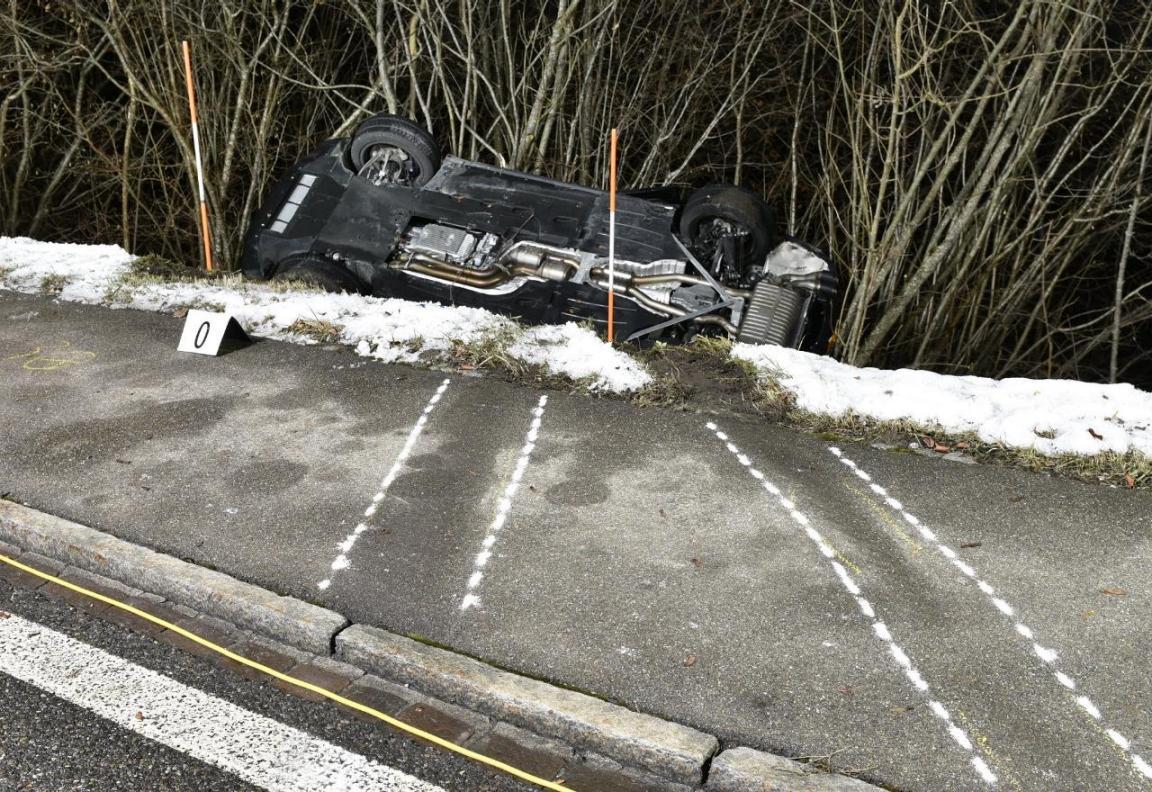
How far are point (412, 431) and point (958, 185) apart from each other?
7.10m

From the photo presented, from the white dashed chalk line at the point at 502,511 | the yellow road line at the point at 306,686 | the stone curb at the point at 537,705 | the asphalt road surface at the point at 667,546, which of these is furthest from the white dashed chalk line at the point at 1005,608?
the yellow road line at the point at 306,686

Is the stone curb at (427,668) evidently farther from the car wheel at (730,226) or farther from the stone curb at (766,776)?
the car wheel at (730,226)

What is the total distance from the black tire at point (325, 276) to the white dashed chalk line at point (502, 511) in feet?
8.62

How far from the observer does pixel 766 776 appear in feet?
11.5

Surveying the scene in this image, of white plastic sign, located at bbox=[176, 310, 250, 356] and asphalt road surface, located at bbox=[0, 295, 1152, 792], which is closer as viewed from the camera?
asphalt road surface, located at bbox=[0, 295, 1152, 792]

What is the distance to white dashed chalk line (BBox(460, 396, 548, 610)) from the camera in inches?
180

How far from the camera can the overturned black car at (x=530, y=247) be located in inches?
316

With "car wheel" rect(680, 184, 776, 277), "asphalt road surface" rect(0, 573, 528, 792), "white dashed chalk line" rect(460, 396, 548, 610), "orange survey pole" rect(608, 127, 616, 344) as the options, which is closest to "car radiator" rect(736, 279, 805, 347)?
"car wheel" rect(680, 184, 776, 277)

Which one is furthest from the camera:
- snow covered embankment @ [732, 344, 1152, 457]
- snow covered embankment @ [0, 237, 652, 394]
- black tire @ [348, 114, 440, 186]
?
black tire @ [348, 114, 440, 186]

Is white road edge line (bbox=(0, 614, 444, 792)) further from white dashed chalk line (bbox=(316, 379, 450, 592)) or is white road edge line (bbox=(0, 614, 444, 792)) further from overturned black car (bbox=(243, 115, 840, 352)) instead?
overturned black car (bbox=(243, 115, 840, 352))

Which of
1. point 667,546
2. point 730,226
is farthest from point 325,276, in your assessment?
point 667,546

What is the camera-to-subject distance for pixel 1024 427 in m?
6.09

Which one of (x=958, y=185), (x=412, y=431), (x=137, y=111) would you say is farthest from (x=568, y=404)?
(x=137, y=111)

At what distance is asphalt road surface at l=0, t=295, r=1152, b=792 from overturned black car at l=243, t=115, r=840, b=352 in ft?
4.97
